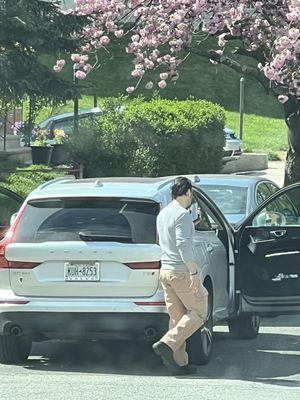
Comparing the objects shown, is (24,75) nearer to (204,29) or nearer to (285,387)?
(204,29)

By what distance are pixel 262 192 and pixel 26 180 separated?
6.49 meters

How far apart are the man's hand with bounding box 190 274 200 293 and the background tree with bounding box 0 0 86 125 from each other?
842cm

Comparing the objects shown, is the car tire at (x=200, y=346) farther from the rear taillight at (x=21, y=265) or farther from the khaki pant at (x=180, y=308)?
the rear taillight at (x=21, y=265)

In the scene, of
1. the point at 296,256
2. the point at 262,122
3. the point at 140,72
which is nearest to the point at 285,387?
the point at 296,256

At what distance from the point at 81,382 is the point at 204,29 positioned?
9817mm

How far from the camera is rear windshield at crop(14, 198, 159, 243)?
7605mm

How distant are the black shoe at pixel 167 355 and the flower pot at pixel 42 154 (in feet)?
47.8

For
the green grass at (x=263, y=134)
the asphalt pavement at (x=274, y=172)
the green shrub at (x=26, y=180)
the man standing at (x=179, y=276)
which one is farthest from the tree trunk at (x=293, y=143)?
the green grass at (x=263, y=134)

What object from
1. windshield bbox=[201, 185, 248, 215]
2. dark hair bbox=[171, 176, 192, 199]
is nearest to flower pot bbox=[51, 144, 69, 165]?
windshield bbox=[201, 185, 248, 215]

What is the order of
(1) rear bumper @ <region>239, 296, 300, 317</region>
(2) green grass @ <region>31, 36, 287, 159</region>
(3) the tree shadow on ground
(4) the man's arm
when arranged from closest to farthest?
(4) the man's arm → (3) the tree shadow on ground → (1) rear bumper @ <region>239, 296, 300, 317</region> → (2) green grass @ <region>31, 36, 287, 159</region>

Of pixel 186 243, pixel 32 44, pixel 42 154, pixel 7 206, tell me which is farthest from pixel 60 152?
pixel 186 243

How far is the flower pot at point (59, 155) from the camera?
761 inches

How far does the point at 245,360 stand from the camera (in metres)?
8.34

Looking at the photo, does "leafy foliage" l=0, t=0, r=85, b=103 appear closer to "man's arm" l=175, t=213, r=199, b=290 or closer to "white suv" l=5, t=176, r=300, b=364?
"white suv" l=5, t=176, r=300, b=364
